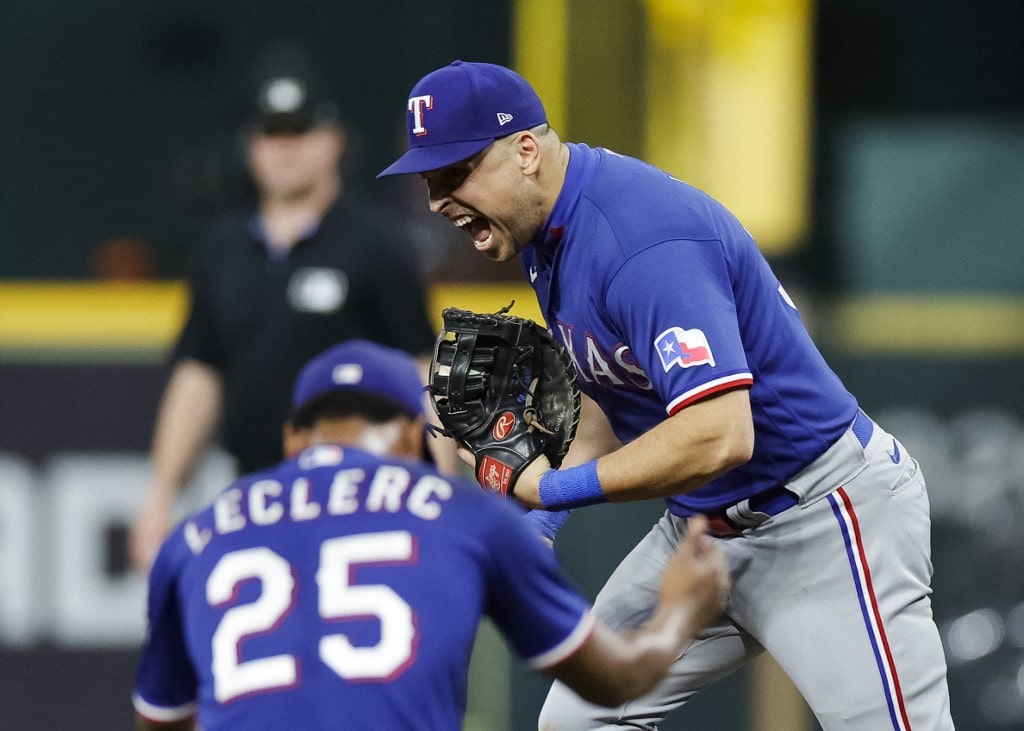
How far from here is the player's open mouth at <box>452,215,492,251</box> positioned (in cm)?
373

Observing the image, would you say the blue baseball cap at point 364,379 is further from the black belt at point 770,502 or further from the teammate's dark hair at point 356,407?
the black belt at point 770,502

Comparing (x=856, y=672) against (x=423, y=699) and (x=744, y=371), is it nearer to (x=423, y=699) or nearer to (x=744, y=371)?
(x=744, y=371)

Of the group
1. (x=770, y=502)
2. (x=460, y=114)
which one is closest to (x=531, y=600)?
(x=770, y=502)

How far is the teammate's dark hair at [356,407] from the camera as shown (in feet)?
9.77

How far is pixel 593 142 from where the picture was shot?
7.14m

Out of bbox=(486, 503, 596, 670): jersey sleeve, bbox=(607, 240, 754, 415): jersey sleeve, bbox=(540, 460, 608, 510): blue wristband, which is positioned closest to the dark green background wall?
bbox=(540, 460, 608, 510): blue wristband

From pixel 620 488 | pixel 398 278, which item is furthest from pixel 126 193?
pixel 620 488

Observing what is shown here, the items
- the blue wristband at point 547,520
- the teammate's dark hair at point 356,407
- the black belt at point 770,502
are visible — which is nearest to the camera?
the teammate's dark hair at point 356,407

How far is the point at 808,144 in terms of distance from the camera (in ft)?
24.3

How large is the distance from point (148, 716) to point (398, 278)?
9.24ft

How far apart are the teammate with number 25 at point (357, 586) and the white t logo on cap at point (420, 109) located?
756 mm

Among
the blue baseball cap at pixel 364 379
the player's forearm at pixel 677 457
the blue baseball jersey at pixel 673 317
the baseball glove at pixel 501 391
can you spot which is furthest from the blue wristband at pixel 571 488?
the blue baseball cap at pixel 364 379

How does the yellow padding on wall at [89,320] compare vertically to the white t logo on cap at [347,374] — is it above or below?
below

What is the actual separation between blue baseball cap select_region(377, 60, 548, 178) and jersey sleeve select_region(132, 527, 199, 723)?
1.09 meters
